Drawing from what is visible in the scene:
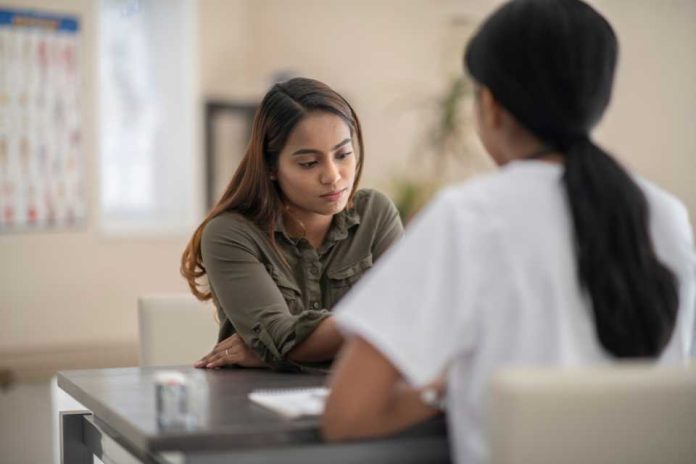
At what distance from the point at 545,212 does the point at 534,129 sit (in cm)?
12

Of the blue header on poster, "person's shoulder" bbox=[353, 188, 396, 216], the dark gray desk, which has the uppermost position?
the blue header on poster

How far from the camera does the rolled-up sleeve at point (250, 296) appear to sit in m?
1.90

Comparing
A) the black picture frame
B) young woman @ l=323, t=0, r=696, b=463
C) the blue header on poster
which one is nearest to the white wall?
the black picture frame

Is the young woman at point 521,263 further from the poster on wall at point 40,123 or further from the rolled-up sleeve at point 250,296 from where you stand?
the poster on wall at point 40,123

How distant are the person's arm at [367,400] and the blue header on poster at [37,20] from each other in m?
3.97

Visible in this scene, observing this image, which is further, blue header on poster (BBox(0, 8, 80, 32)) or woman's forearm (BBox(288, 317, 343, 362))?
blue header on poster (BBox(0, 8, 80, 32))

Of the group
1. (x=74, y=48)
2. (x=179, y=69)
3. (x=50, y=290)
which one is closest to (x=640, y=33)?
(x=179, y=69)

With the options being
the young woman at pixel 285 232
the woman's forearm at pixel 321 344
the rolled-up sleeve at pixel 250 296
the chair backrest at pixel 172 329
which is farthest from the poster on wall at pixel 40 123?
the woman's forearm at pixel 321 344

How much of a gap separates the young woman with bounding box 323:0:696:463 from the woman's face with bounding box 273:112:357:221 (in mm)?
738

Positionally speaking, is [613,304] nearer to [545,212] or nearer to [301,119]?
[545,212]

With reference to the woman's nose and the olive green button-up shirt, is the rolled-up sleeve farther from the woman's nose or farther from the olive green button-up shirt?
the woman's nose

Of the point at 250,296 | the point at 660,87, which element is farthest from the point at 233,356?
the point at 660,87

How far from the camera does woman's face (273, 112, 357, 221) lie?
6.68 ft

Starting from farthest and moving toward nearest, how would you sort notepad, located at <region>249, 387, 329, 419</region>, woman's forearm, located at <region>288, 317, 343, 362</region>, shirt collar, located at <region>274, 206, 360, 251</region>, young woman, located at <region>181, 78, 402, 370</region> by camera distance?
shirt collar, located at <region>274, 206, 360, 251</region> → young woman, located at <region>181, 78, 402, 370</region> → woman's forearm, located at <region>288, 317, 343, 362</region> → notepad, located at <region>249, 387, 329, 419</region>
